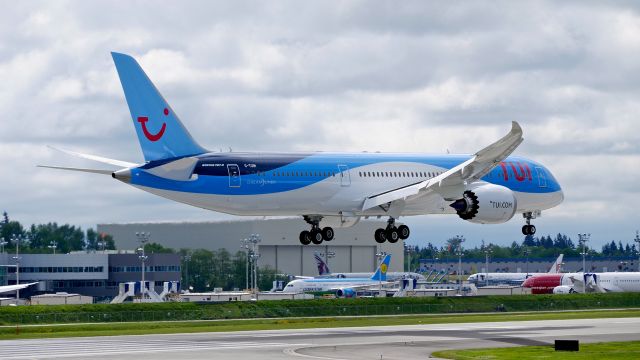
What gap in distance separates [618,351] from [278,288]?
11488 centimetres

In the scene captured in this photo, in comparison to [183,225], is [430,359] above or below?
below

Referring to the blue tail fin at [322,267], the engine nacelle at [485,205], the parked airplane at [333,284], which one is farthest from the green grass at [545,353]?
the blue tail fin at [322,267]

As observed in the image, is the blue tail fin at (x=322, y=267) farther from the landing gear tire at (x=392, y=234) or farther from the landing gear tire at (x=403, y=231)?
the landing gear tire at (x=392, y=234)

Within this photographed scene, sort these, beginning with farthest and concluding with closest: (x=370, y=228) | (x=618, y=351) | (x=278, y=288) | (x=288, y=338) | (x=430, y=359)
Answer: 1. (x=370, y=228)
2. (x=278, y=288)
3. (x=288, y=338)
4. (x=618, y=351)
5. (x=430, y=359)

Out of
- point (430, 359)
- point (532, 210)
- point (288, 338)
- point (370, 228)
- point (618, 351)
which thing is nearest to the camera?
point (430, 359)

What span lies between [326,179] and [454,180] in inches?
317

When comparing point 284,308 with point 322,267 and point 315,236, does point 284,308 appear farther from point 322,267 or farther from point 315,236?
point 322,267

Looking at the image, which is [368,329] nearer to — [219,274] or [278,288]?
[278,288]

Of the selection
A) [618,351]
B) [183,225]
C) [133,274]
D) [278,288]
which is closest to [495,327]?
[618,351]

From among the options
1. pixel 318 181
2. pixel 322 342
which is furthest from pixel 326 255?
pixel 322 342

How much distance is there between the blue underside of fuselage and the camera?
67.8 meters

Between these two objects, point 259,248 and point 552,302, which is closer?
point 552,302

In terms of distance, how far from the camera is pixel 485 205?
7469cm

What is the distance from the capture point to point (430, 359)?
49.7 metres
